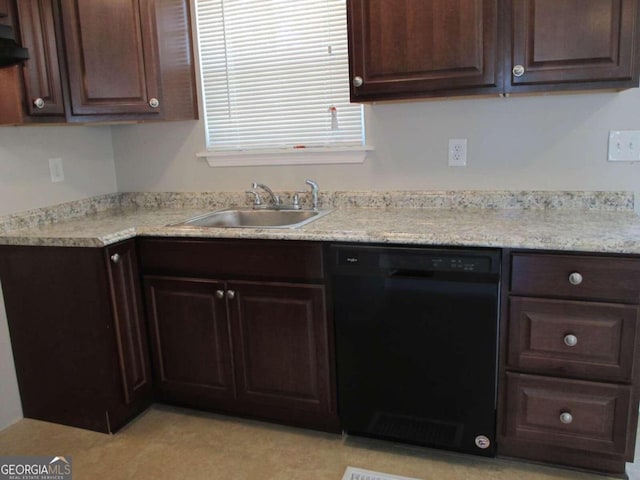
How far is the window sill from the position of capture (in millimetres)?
2533

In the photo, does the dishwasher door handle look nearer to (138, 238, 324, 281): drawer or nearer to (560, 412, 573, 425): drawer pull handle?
(138, 238, 324, 281): drawer

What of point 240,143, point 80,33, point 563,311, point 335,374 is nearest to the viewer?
point 563,311

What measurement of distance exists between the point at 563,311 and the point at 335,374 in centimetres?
88

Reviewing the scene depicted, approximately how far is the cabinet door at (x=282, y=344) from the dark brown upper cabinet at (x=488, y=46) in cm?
88

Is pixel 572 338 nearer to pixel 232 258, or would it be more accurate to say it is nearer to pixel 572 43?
pixel 572 43

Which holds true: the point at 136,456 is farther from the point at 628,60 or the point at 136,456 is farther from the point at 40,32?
the point at 628,60

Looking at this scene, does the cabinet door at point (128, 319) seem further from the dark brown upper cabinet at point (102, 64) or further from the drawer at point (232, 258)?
the dark brown upper cabinet at point (102, 64)

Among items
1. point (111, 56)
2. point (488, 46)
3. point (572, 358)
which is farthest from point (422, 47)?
point (111, 56)

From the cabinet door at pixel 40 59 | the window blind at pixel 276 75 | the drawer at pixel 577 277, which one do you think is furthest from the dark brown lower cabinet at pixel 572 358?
the cabinet door at pixel 40 59

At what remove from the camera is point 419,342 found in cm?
194

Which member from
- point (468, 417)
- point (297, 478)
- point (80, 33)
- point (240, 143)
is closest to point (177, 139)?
point (240, 143)

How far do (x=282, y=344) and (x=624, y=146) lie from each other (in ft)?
5.28

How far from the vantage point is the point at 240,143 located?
2.76m

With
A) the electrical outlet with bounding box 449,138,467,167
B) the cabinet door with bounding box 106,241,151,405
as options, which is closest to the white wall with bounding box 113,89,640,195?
the electrical outlet with bounding box 449,138,467,167
